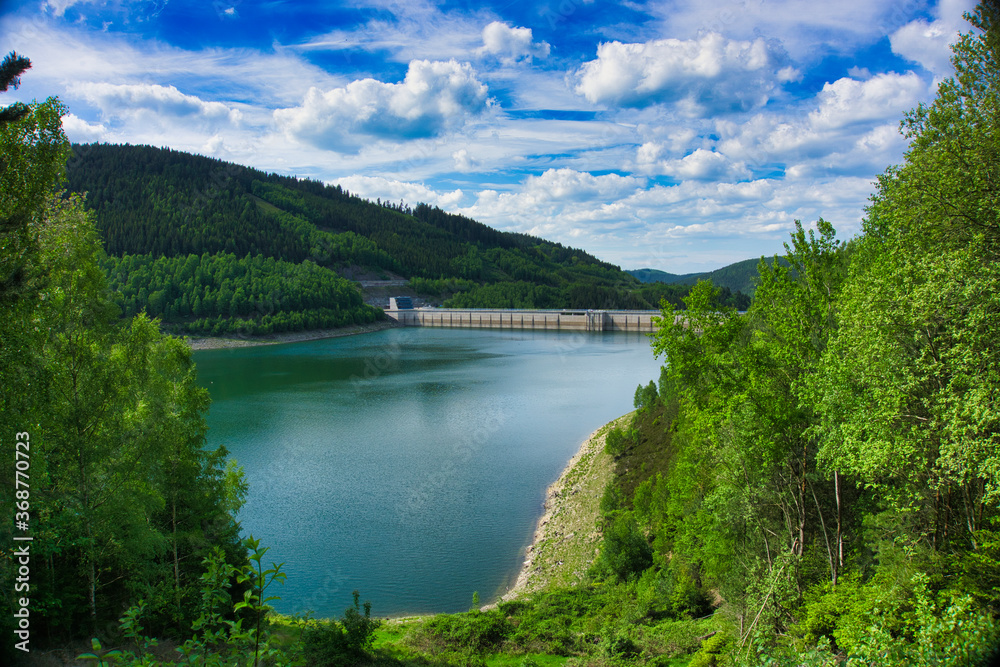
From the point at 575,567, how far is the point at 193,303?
82216 millimetres

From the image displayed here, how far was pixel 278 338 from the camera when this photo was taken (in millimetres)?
83438

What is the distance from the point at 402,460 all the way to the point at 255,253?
112 m

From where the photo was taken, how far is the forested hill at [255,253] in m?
85.2

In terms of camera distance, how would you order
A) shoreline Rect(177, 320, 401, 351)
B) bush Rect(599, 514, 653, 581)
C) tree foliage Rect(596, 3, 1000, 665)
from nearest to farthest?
tree foliage Rect(596, 3, 1000, 665) → bush Rect(599, 514, 653, 581) → shoreline Rect(177, 320, 401, 351)

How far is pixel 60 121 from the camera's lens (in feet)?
19.6

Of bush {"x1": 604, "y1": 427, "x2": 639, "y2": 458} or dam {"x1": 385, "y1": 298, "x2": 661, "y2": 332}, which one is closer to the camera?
bush {"x1": 604, "y1": 427, "x2": 639, "y2": 458}

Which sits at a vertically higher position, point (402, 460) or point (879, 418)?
point (879, 418)

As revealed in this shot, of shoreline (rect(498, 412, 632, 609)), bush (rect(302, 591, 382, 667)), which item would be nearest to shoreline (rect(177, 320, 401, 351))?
Answer: shoreline (rect(498, 412, 632, 609))

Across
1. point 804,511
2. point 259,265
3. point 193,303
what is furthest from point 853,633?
point 259,265

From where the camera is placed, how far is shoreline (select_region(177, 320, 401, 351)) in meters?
75.8

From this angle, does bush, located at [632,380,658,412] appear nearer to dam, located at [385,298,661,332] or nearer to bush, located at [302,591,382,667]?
bush, located at [302,591,382,667]

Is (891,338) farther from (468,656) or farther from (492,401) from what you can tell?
(492,401)

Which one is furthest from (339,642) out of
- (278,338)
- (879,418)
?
(278,338)

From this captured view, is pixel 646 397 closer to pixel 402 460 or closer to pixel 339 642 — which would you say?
pixel 402 460
